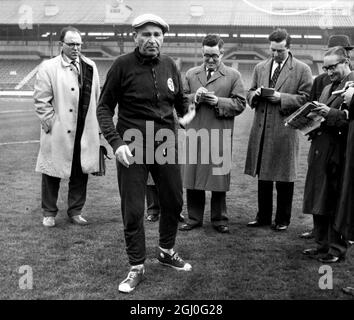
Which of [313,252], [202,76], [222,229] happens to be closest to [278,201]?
[222,229]

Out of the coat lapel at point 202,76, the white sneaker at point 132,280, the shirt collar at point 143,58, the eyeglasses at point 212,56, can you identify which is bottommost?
the white sneaker at point 132,280

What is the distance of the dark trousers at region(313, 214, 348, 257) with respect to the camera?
461 centimetres

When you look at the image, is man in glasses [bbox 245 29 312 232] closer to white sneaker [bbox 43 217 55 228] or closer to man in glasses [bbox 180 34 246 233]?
man in glasses [bbox 180 34 246 233]

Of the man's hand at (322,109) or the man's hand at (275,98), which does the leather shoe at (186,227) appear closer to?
the man's hand at (275,98)

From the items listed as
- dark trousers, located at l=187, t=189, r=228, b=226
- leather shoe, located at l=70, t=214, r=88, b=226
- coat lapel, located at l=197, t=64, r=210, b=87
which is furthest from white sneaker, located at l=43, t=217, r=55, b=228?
coat lapel, located at l=197, t=64, r=210, b=87

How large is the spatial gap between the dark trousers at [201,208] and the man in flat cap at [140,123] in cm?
151

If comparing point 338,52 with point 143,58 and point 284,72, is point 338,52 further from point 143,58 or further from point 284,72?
point 143,58

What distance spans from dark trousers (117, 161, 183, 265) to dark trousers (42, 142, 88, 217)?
1.83m

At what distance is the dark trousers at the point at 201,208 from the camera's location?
5602mm

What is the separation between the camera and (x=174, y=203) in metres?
A: 4.18

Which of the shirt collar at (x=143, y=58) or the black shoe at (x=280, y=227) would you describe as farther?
the black shoe at (x=280, y=227)

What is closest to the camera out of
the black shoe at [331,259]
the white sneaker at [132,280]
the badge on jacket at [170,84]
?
the white sneaker at [132,280]

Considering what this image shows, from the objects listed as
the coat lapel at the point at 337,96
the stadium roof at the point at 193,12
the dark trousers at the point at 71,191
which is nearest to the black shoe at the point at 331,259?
the coat lapel at the point at 337,96
